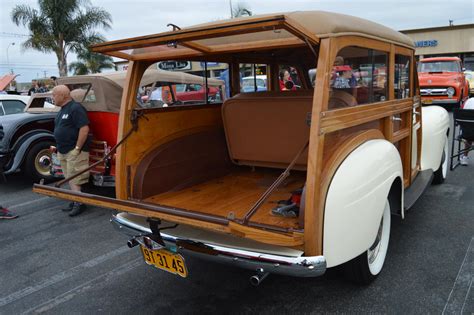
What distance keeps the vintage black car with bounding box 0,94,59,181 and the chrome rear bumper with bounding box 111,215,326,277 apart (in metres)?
4.79

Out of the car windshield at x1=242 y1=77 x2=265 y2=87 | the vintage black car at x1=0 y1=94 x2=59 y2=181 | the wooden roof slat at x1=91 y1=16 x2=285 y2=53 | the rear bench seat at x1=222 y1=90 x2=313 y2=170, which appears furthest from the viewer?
the vintage black car at x1=0 y1=94 x2=59 y2=181

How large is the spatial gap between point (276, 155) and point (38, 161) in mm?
4927

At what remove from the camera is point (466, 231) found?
13.7ft

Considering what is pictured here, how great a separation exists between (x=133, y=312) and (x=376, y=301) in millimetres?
1728

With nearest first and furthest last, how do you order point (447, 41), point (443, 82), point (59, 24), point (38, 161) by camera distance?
point (38, 161) → point (443, 82) → point (59, 24) → point (447, 41)

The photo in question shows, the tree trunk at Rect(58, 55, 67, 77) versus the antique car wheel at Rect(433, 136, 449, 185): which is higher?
the tree trunk at Rect(58, 55, 67, 77)

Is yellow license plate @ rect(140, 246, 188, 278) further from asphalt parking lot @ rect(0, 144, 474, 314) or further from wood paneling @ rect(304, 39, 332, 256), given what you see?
wood paneling @ rect(304, 39, 332, 256)

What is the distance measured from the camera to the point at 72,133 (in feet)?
17.2

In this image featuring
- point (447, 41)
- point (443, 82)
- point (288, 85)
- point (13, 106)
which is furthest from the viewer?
point (447, 41)

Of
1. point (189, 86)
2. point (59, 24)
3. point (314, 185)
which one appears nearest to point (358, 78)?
point (314, 185)

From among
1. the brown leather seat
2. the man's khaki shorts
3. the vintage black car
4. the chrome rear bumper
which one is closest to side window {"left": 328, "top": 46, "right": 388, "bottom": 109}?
the brown leather seat

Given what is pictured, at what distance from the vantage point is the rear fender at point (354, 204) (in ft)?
8.16

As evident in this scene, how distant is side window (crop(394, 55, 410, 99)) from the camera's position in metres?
3.74

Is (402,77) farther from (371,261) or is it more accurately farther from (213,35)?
(213,35)
